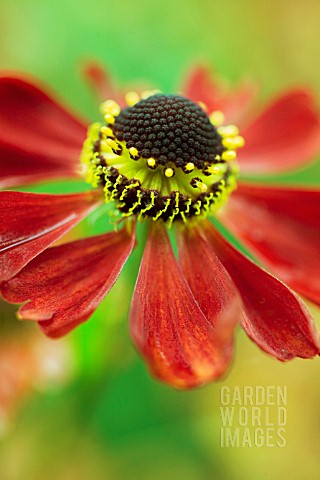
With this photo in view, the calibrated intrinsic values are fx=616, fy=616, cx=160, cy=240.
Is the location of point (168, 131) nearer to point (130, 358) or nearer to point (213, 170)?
point (213, 170)

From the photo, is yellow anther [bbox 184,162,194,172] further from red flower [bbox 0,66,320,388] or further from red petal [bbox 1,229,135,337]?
red petal [bbox 1,229,135,337]

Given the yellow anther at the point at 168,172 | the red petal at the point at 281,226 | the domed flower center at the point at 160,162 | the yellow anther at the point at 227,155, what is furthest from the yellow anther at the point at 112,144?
the red petal at the point at 281,226

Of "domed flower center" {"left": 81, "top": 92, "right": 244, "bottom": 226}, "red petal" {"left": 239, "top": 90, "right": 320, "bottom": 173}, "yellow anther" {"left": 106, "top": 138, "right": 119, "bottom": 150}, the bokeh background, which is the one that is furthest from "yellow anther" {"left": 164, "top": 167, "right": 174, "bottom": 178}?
"red petal" {"left": 239, "top": 90, "right": 320, "bottom": 173}

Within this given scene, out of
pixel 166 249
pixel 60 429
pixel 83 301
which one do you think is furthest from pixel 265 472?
pixel 83 301

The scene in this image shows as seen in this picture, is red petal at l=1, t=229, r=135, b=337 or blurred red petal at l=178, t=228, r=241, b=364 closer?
blurred red petal at l=178, t=228, r=241, b=364

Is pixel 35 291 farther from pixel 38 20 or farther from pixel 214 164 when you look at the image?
pixel 38 20
